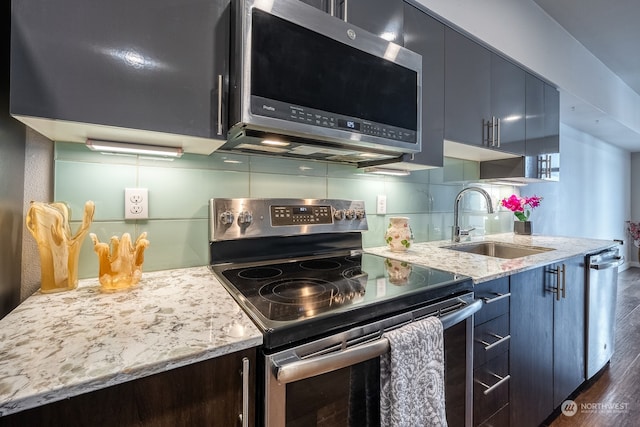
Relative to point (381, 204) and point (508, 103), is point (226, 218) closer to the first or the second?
point (381, 204)

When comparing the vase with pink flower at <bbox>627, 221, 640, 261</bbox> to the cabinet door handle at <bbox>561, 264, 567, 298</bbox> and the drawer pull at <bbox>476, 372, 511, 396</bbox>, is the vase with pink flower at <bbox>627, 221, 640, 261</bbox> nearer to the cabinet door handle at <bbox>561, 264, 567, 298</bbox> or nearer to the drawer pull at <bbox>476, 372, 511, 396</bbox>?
the cabinet door handle at <bbox>561, 264, 567, 298</bbox>

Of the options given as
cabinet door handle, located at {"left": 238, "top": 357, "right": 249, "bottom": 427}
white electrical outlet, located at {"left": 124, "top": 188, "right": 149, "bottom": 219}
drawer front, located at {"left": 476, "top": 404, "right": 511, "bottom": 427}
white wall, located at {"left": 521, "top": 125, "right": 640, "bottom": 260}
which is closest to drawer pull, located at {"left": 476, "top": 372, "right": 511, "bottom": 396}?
drawer front, located at {"left": 476, "top": 404, "right": 511, "bottom": 427}

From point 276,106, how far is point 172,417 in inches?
31.8

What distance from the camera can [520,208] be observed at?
7.34 feet

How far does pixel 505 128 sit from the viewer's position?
1.81 meters

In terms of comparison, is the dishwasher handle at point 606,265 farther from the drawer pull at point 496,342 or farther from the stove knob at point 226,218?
the stove knob at point 226,218

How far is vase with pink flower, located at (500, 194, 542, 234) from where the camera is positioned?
7.29ft

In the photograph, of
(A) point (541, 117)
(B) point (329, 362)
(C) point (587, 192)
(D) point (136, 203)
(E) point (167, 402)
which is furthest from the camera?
(C) point (587, 192)

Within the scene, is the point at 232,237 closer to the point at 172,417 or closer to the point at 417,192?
the point at 172,417

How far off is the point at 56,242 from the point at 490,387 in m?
1.56

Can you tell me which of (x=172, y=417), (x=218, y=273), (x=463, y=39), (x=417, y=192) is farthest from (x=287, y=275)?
(x=463, y=39)

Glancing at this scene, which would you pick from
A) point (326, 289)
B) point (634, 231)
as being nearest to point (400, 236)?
point (326, 289)

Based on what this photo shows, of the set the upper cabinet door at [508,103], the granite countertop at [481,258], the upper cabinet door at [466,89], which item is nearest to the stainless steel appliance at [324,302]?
the granite countertop at [481,258]

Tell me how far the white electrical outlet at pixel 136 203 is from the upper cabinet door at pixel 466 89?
1414mm
